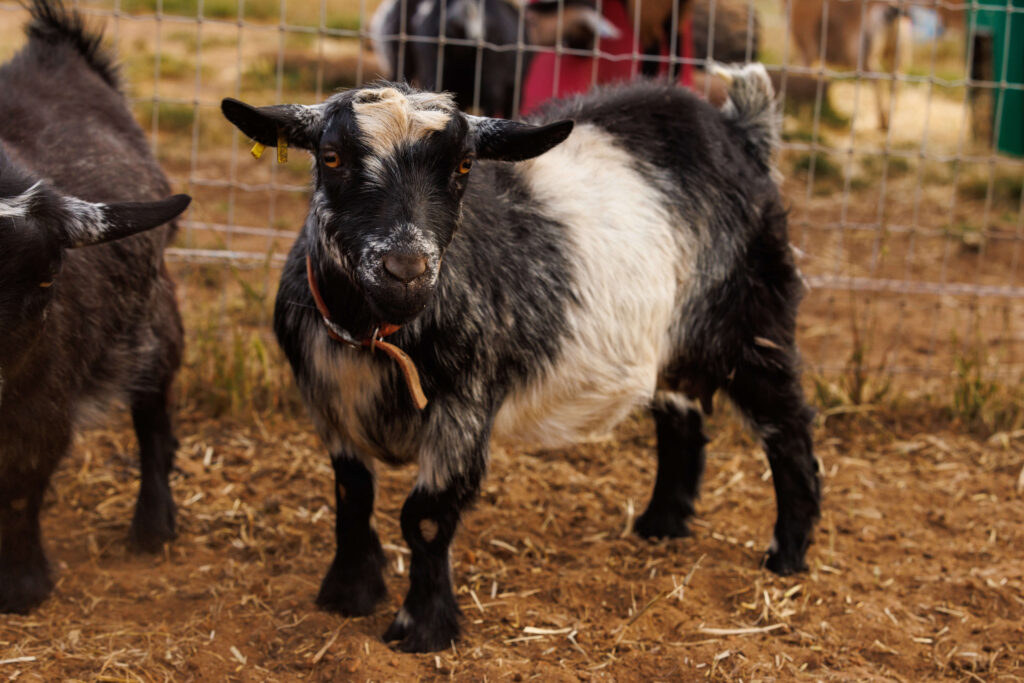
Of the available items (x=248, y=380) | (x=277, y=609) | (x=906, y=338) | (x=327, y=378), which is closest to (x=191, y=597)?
(x=277, y=609)

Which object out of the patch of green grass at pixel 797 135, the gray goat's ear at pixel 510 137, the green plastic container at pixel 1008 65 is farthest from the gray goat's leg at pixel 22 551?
the green plastic container at pixel 1008 65

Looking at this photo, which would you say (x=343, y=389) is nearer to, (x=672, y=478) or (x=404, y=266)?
(x=404, y=266)

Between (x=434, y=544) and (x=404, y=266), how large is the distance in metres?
1.04

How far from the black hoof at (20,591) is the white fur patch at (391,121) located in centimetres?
187

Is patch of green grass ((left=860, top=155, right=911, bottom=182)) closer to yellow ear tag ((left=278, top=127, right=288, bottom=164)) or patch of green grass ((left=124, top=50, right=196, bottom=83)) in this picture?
patch of green grass ((left=124, top=50, right=196, bottom=83))

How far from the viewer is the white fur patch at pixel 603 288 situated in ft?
11.7

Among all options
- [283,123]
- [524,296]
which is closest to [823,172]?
[524,296]

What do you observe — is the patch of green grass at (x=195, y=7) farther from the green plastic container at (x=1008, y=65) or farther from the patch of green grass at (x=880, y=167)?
the green plastic container at (x=1008, y=65)

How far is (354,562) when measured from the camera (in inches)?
144

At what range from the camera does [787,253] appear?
4.05 metres

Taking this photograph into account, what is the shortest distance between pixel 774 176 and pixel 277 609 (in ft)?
7.78

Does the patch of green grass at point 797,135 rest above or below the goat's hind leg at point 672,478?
above

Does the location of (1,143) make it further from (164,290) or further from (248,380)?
(248,380)

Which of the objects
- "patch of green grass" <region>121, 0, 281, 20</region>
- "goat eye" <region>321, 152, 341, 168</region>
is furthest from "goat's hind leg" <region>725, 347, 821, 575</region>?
"patch of green grass" <region>121, 0, 281, 20</region>
